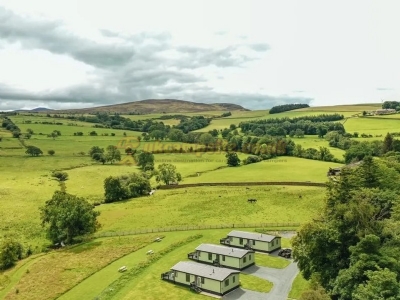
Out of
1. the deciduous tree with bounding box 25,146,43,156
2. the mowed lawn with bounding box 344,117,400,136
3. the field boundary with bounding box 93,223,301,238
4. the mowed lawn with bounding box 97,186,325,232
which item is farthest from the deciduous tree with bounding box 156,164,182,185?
the mowed lawn with bounding box 344,117,400,136

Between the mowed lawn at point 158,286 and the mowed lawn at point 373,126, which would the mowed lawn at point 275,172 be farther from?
the mowed lawn at point 158,286

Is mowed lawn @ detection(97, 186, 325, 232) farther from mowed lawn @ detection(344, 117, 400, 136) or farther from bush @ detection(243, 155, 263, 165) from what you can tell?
mowed lawn @ detection(344, 117, 400, 136)

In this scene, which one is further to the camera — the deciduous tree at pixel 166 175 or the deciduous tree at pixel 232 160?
the deciduous tree at pixel 232 160

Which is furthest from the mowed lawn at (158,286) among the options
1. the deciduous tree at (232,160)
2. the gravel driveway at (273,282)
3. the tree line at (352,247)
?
the deciduous tree at (232,160)

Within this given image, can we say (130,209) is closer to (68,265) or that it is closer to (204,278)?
(68,265)

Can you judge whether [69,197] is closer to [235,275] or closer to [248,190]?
[235,275]
